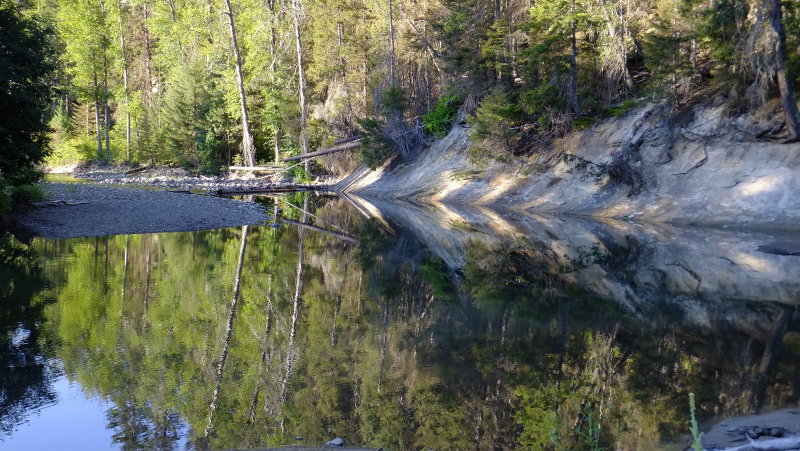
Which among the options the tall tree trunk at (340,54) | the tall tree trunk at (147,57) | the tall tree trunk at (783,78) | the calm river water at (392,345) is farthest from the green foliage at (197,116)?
the tall tree trunk at (783,78)

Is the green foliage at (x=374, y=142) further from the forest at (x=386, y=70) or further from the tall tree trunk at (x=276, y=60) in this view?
the tall tree trunk at (x=276, y=60)

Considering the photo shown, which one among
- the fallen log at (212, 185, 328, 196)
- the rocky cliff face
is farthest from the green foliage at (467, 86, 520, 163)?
the fallen log at (212, 185, 328, 196)

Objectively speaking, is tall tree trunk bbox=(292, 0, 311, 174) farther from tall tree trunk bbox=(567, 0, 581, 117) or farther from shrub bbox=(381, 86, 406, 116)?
tall tree trunk bbox=(567, 0, 581, 117)

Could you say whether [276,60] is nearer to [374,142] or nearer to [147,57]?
[374,142]

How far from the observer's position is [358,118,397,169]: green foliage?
34062mm

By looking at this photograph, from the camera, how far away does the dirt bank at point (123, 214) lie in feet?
59.7

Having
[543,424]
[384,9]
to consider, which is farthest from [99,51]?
[543,424]

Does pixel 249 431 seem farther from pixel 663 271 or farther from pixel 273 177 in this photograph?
pixel 273 177

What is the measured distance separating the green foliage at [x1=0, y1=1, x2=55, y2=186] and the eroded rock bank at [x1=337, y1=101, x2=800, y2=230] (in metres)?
16.7

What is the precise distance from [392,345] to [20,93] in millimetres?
15727

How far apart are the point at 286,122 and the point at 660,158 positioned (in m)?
28.7

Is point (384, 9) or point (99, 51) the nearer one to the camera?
point (384, 9)

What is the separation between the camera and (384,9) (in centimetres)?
4088

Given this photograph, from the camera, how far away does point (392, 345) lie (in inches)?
309
